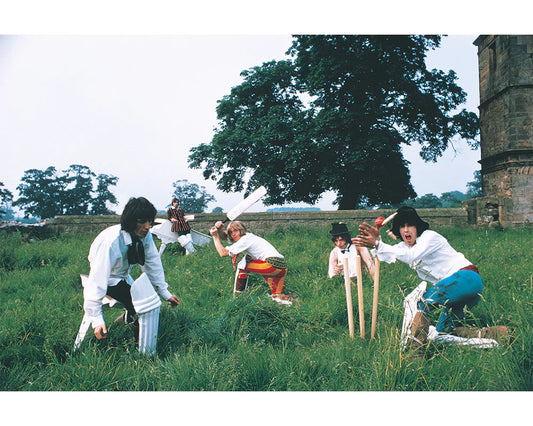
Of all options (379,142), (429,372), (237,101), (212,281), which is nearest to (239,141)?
(237,101)

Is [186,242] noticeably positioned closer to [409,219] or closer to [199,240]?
[199,240]

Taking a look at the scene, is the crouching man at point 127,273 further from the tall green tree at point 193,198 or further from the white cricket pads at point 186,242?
the tall green tree at point 193,198

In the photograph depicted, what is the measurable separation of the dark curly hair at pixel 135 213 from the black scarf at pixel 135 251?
123 mm

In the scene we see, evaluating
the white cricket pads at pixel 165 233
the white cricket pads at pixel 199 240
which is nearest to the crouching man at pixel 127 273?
the white cricket pads at pixel 165 233

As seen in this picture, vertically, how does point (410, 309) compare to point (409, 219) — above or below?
below

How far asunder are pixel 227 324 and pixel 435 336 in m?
2.05

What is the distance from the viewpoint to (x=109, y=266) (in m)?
3.37

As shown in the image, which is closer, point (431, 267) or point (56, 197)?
point (431, 267)

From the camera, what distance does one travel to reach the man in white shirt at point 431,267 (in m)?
3.26

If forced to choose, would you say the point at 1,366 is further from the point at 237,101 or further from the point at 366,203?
the point at 237,101

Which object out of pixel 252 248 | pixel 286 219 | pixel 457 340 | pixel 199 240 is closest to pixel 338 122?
pixel 286 219

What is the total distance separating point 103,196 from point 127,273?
9245 mm

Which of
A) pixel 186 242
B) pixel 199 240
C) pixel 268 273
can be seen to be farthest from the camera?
pixel 199 240

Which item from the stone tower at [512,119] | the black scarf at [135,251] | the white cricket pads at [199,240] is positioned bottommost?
the white cricket pads at [199,240]
